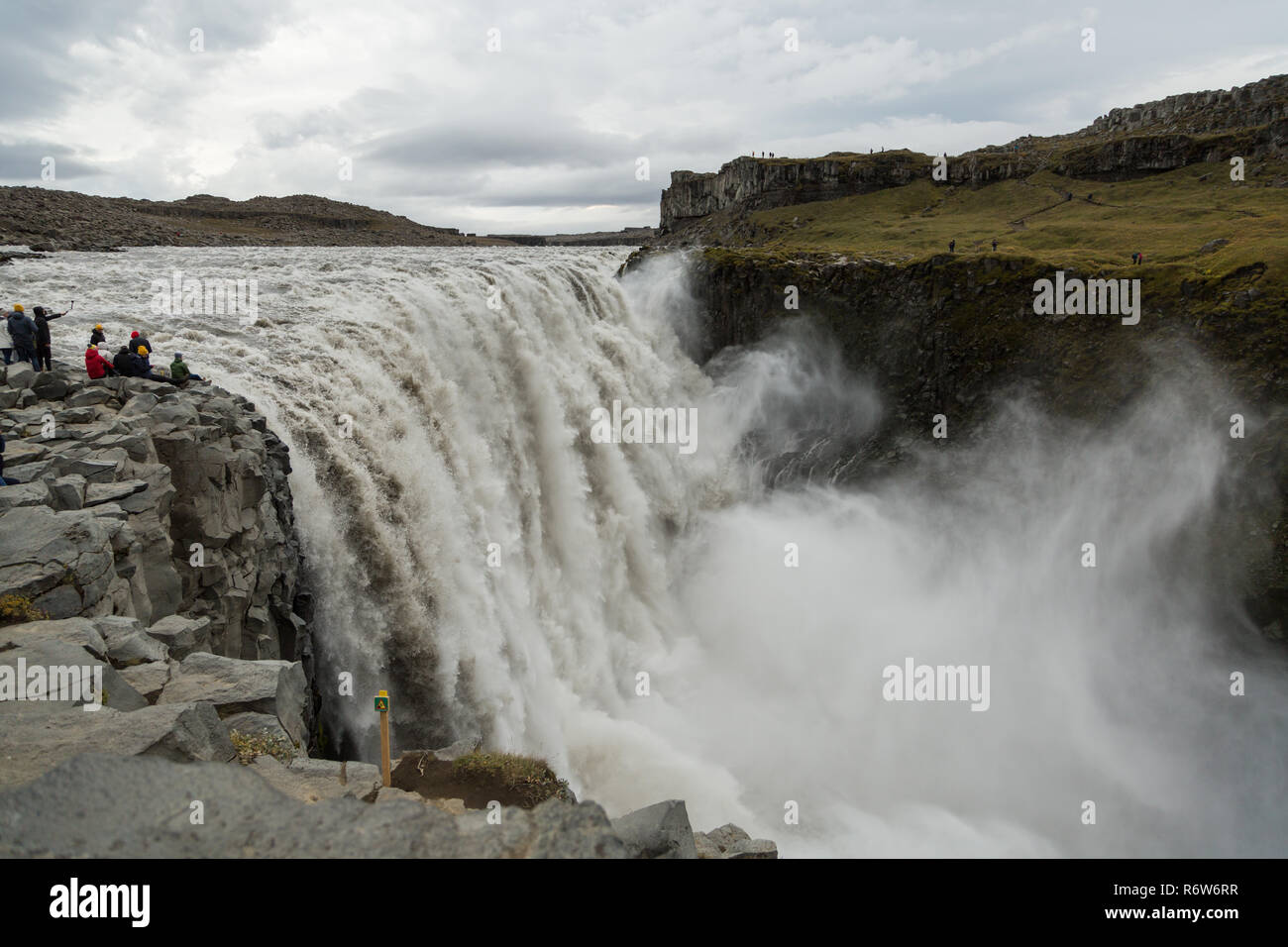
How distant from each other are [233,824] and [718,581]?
92.4 feet

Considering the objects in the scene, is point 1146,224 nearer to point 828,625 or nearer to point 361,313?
point 828,625

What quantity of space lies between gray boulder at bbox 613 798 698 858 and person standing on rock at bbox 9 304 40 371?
628 inches

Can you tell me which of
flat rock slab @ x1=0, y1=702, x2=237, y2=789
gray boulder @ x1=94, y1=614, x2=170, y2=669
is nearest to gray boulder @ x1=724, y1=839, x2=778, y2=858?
flat rock slab @ x1=0, y1=702, x2=237, y2=789

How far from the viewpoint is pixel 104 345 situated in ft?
61.1

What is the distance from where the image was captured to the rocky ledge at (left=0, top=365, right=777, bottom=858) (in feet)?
17.1

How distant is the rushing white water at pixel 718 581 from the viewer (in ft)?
58.6

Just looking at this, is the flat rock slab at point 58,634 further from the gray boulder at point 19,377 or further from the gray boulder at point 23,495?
the gray boulder at point 19,377

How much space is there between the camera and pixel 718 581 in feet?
107

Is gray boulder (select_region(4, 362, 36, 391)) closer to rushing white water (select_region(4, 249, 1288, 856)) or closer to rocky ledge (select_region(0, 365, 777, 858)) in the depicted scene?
rocky ledge (select_region(0, 365, 777, 858))

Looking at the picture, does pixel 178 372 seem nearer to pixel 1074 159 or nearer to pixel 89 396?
pixel 89 396

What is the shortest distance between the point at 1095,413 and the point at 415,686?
3358 centimetres

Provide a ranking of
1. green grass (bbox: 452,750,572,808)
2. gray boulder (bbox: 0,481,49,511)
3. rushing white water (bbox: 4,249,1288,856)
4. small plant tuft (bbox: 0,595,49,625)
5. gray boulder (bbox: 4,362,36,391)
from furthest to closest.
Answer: rushing white water (bbox: 4,249,1288,856)
gray boulder (bbox: 4,362,36,391)
gray boulder (bbox: 0,481,49,511)
green grass (bbox: 452,750,572,808)
small plant tuft (bbox: 0,595,49,625)

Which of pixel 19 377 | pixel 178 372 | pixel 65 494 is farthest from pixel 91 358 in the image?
pixel 65 494

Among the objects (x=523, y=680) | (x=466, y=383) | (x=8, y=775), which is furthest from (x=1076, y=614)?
(x=8, y=775)
